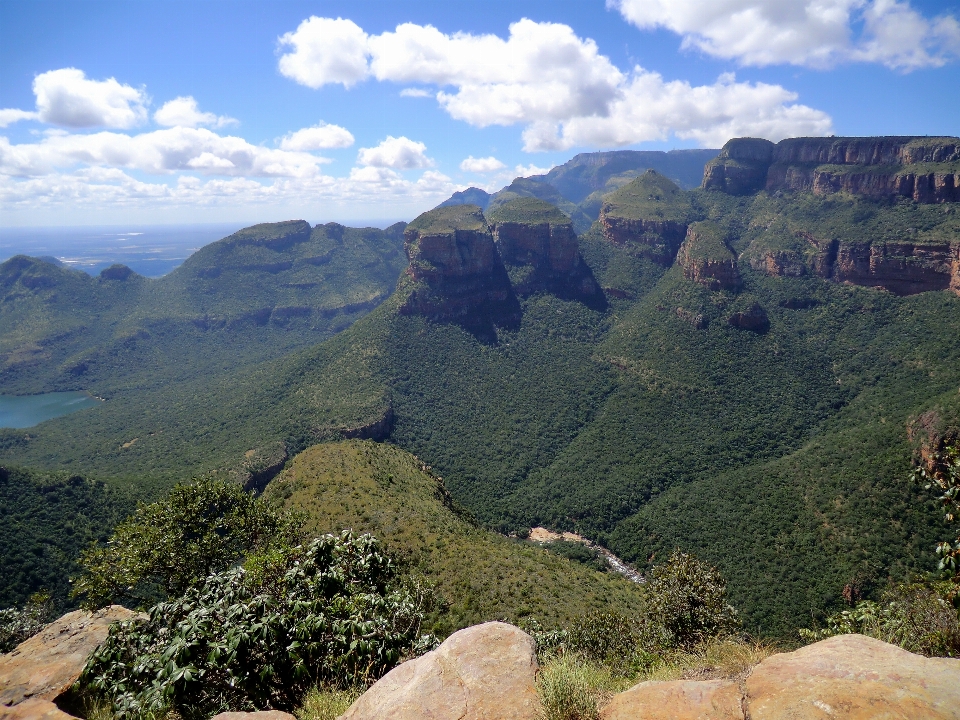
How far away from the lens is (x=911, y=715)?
7812mm

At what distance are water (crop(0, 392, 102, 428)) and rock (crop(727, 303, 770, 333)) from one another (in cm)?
18335

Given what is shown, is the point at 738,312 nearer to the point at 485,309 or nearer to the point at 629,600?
the point at 485,309

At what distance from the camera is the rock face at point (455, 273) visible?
428ft

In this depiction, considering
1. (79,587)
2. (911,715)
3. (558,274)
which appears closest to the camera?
(911,715)

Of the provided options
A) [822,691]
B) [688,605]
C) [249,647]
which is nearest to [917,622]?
[822,691]

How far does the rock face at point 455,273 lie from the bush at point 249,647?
376 ft

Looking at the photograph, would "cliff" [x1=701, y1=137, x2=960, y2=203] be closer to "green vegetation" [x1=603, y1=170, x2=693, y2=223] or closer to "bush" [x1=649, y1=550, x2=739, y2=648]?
"green vegetation" [x1=603, y1=170, x2=693, y2=223]

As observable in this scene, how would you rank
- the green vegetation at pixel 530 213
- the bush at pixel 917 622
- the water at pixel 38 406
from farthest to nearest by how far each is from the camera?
1. the green vegetation at pixel 530 213
2. the water at pixel 38 406
3. the bush at pixel 917 622

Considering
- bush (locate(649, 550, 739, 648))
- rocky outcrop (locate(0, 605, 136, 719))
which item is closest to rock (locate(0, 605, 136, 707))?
rocky outcrop (locate(0, 605, 136, 719))

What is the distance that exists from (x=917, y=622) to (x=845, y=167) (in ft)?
512

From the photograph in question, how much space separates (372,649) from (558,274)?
14094cm

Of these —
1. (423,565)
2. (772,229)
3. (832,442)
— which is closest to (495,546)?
(423,565)

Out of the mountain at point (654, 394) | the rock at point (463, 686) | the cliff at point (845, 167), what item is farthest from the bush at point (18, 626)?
the cliff at point (845, 167)

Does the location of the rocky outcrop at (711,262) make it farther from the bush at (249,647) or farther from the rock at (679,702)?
the bush at (249,647)
